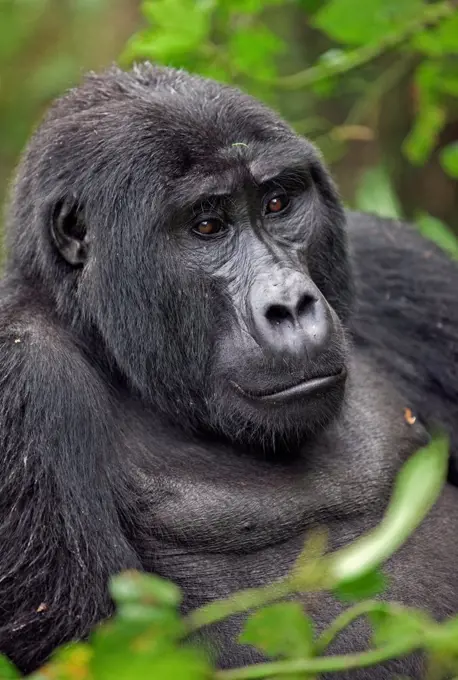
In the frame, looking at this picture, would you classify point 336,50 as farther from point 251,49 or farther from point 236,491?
point 236,491

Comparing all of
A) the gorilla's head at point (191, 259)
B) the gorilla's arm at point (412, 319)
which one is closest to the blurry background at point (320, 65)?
the gorilla's arm at point (412, 319)

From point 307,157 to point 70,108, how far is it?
0.81m

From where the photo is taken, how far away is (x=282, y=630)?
5.38 feet

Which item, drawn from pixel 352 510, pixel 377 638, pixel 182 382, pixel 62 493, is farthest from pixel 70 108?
pixel 377 638

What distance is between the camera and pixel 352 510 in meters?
3.25

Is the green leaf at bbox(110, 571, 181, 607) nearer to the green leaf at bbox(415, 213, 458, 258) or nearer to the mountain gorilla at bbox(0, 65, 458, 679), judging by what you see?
the mountain gorilla at bbox(0, 65, 458, 679)

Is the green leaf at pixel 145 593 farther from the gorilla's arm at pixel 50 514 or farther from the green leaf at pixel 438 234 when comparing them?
→ the green leaf at pixel 438 234

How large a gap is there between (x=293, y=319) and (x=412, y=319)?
47.3 inches

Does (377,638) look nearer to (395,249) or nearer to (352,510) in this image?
(352,510)

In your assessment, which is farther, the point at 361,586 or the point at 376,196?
the point at 376,196

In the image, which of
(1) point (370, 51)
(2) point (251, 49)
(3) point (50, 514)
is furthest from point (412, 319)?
(3) point (50, 514)

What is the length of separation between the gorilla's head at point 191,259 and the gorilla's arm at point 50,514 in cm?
33

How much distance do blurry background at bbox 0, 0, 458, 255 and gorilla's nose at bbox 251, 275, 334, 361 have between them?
1.67 meters

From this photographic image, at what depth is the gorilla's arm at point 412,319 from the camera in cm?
388
